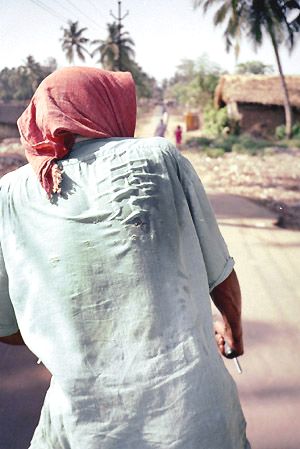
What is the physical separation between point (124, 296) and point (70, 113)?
33 centimetres

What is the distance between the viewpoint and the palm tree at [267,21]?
18734 mm

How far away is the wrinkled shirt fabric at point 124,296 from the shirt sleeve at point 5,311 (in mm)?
58

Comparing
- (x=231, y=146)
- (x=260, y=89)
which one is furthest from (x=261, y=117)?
(x=231, y=146)

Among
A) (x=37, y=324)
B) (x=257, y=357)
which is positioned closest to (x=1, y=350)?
(x=257, y=357)

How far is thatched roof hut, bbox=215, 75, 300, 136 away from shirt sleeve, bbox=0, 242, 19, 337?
2089 cm

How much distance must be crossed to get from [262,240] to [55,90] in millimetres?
5764

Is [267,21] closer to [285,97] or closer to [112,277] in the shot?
[285,97]

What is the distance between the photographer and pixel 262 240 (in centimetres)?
636

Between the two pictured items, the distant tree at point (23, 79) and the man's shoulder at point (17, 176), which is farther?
the distant tree at point (23, 79)

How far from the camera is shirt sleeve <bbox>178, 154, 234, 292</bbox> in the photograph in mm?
844

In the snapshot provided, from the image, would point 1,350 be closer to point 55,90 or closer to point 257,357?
point 257,357

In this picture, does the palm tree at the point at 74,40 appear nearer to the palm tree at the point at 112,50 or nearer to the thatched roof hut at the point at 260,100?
the palm tree at the point at 112,50

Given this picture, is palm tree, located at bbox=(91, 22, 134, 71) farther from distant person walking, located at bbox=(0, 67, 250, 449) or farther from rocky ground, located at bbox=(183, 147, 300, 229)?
distant person walking, located at bbox=(0, 67, 250, 449)

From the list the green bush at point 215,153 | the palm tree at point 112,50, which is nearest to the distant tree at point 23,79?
the palm tree at point 112,50
